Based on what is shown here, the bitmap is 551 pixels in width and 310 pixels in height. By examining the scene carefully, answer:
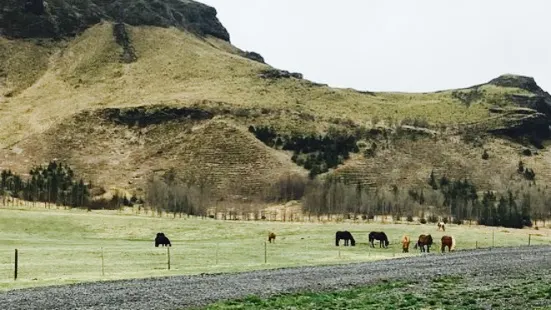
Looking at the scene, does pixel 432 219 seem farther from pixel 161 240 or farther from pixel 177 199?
pixel 161 240

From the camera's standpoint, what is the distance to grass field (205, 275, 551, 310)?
2634cm

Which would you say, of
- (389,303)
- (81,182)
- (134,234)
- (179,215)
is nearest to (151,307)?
(389,303)

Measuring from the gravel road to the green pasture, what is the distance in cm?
426

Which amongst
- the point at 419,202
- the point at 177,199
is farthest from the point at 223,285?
the point at 419,202

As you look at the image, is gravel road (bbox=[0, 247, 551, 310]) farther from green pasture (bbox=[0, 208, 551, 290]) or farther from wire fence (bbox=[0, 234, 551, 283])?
wire fence (bbox=[0, 234, 551, 283])

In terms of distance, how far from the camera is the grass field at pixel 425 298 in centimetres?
2634

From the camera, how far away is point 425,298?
28500 mm

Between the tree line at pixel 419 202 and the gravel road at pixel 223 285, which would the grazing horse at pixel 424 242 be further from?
the tree line at pixel 419 202

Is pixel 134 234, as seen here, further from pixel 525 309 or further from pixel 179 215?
pixel 525 309

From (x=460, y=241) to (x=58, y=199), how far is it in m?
98.9

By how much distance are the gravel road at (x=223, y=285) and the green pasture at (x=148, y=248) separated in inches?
168

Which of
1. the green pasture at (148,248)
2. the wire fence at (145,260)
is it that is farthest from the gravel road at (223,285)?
the wire fence at (145,260)

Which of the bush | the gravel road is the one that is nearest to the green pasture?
the gravel road

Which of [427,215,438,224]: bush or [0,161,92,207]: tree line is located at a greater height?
[0,161,92,207]: tree line
